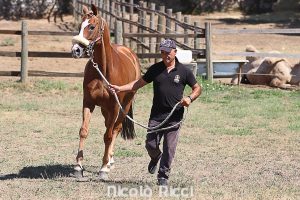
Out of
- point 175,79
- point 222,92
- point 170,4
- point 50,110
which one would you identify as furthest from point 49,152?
point 170,4

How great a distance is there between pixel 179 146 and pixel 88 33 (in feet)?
10.5

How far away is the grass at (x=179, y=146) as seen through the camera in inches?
320

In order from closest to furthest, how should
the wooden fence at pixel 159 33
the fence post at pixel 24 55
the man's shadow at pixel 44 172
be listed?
the man's shadow at pixel 44 172 → the fence post at pixel 24 55 → the wooden fence at pixel 159 33

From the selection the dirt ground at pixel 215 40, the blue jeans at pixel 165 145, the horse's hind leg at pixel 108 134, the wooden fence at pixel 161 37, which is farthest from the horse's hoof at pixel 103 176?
the dirt ground at pixel 215 40

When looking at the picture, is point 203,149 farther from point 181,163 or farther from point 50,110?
point 50,110

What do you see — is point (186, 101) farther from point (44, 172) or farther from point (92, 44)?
point (44, 172)

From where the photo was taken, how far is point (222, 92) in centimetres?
1700

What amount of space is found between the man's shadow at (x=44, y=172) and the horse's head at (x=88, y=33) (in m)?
1.52

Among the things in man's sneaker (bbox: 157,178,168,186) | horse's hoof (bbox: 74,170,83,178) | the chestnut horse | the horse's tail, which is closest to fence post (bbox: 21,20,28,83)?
the horse's tail

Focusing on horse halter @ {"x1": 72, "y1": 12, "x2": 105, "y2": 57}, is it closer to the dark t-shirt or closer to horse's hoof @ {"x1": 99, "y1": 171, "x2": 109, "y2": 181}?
the dark t-shirt

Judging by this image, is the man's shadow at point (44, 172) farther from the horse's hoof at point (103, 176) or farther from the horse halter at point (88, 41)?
the horse halter at point (88, 41)

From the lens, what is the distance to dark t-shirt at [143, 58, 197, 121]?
788cm

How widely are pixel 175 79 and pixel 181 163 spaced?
2149 mm

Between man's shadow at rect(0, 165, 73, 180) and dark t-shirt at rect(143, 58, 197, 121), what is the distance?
1611 mm
